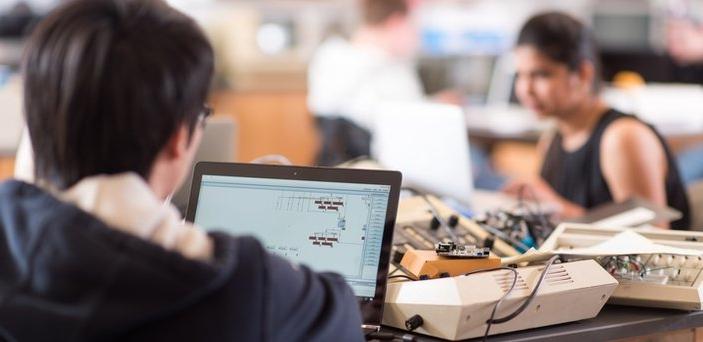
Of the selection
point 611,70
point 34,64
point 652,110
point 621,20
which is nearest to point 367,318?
point 34,64

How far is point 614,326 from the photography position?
152 cm

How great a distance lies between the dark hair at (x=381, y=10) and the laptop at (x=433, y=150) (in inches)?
86.4

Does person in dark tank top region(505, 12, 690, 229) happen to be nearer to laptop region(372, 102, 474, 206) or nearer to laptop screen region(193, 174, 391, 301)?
laptop region(372, 102, 474, 206)

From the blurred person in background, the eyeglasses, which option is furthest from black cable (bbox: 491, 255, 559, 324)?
the blurred person in background

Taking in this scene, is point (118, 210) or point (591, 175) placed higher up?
point (118, 210)

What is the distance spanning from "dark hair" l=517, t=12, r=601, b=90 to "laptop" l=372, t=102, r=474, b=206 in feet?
1.35

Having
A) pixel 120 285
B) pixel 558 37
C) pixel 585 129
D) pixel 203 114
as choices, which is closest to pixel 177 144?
pixel 203 114

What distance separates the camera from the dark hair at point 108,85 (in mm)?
1048

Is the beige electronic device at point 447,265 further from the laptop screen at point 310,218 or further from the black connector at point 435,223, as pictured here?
the black connector at point 435,223

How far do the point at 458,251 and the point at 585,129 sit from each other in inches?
55.2

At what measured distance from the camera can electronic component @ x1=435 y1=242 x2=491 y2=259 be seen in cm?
153

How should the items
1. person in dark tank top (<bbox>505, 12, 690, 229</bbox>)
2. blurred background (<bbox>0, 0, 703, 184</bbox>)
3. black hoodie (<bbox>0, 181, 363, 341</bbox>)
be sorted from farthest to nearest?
blurred background (<bbox>0, 0, 703, 184</bbox>) < person in dark tank top (<bbox>505, 12, 690, 229</bbox>) < black hoodie (<bbox>0, 181, 363, 341</bbox>)

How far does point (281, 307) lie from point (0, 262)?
→ 324mm

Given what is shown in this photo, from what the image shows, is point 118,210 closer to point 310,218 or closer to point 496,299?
point 310,218
